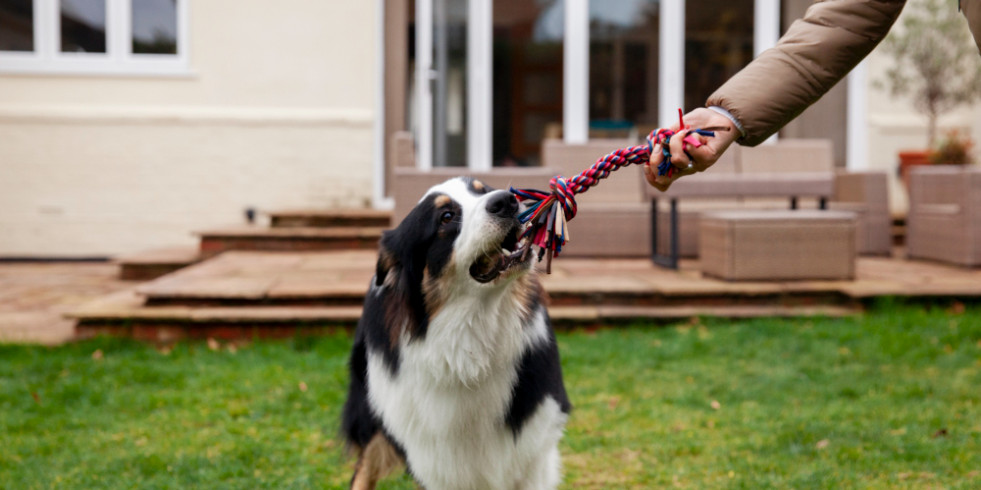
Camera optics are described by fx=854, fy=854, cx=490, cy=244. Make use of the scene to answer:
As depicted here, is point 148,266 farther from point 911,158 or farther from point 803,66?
point 911,158

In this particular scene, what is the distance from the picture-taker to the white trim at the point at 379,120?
912cm

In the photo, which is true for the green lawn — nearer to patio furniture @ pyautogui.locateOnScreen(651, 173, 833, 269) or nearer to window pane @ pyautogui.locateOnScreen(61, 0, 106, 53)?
patio furniture @ pyautogui.locateOnScreen(651, 173, 833, 269)

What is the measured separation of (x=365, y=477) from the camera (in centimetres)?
282

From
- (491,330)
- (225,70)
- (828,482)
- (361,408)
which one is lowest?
(828,482)

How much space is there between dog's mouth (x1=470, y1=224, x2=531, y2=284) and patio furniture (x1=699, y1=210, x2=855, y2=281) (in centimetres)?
382

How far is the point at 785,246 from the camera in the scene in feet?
18.8

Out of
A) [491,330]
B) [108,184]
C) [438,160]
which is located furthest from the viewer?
[438,160]

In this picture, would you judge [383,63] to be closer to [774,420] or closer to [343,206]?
[343,206]

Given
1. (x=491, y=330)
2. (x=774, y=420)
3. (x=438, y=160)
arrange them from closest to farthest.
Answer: (x=491, y=330) → (x=774, y=420) → (x=438, y=160)

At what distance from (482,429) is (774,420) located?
1.82m

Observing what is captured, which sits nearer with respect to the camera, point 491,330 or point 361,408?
point 491,330

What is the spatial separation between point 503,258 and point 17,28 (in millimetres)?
8743

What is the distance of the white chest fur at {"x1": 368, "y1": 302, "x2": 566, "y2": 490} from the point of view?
230 centimetres

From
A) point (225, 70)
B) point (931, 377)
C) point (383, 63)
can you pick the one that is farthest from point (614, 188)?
point (225, 70)
